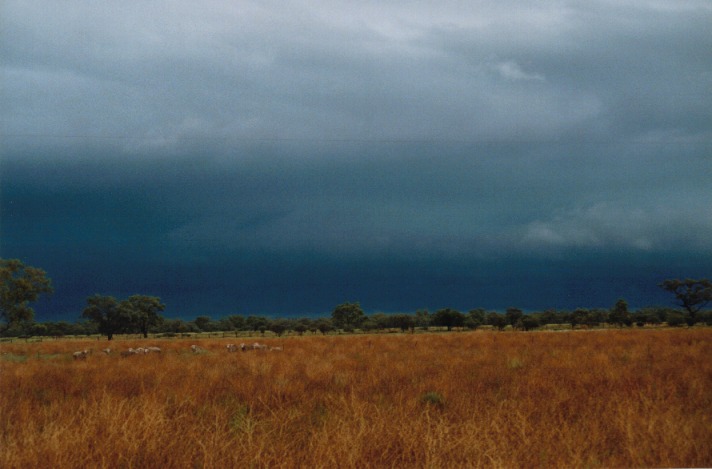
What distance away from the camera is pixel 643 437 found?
451 centimetres

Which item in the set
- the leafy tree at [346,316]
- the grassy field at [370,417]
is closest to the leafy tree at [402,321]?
the leafy tree at [346,316]

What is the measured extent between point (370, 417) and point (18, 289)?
40212mm

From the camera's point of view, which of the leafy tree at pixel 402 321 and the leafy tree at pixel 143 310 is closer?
the leafy tree at pixel 143 310

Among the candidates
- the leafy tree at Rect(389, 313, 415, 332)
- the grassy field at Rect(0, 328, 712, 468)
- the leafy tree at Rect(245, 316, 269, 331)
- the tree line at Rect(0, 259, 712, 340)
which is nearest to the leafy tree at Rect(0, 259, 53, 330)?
the tree line at Rect(0, 259, 712, 340)

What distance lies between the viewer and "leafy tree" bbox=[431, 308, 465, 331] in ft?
317

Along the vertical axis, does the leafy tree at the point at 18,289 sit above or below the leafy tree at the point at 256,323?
above

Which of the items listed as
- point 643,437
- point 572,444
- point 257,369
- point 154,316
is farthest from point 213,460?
point 154,316

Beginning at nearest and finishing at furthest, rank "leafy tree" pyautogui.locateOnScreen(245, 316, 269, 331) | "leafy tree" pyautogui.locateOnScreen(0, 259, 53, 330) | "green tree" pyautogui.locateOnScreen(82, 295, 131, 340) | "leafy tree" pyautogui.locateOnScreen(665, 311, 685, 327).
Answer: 1. "leafy tree" pyautogui.locateOnScreen(0, 259, 53, 330)
2. "green tree" pyautogui.locateOnScreen(82, 295, 131, 340)
3. "leafy tree" pyautogui.locateOnScreen(665, 311, 685, 327)
4. "leafy tree" pyautogui.locateOnScreen(245, 316, 269, 331)

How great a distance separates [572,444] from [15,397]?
854cm

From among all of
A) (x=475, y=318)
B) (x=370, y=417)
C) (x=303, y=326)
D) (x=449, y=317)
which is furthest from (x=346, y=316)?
(x=370, y=417)

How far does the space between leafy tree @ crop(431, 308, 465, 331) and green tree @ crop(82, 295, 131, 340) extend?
205 feet

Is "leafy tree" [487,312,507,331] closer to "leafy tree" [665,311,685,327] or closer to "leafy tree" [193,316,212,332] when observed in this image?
"leafy tree" [665,311,685,327]

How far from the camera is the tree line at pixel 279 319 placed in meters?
35.6

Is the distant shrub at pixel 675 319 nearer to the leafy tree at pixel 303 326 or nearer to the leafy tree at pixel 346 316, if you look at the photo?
the leafy tree at pixel 346 316
